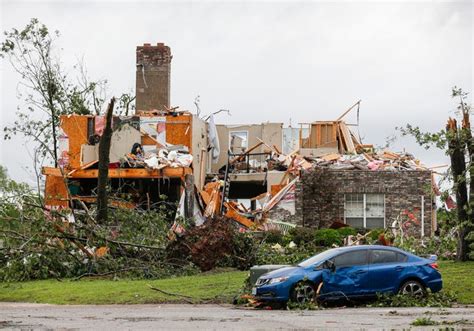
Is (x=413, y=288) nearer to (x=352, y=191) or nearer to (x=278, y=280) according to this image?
(x=278, y=280)

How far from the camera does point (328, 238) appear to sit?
35.6 meters

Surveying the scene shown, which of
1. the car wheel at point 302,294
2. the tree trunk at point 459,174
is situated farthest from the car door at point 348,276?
the tree trunk at point 459,174

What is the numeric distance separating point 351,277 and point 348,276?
7cm

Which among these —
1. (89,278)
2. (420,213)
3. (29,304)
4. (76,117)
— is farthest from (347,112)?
(29,304)

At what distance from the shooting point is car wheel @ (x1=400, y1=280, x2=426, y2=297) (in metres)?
21.1

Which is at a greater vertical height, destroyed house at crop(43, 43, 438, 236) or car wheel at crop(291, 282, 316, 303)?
destroyed house at crop(43, 43, 438, 236)

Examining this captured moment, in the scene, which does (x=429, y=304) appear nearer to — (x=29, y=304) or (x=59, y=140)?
(x=29, y=304)

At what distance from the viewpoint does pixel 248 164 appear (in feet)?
156

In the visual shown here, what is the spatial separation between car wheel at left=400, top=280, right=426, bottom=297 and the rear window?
21.5 inches

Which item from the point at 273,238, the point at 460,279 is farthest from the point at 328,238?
the point at 460,279

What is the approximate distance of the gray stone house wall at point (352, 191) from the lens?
4109 cm

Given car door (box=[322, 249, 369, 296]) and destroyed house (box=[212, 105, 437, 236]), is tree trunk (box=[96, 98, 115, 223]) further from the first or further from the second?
car door (box=[322, 249, 369, 296])

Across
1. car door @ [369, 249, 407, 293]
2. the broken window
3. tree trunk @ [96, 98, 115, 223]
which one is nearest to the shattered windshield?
car door @ [369, 249, 407, 293]

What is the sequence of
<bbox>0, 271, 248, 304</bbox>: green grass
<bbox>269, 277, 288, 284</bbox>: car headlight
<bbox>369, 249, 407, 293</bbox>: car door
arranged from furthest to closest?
<bbox>0, 271, 248, 304</bbox>: green grass → <bbox>369, 249, 407, 293</bbox>: car door → <bbox>269, 277, 288, 284</bbox>: car headlight
